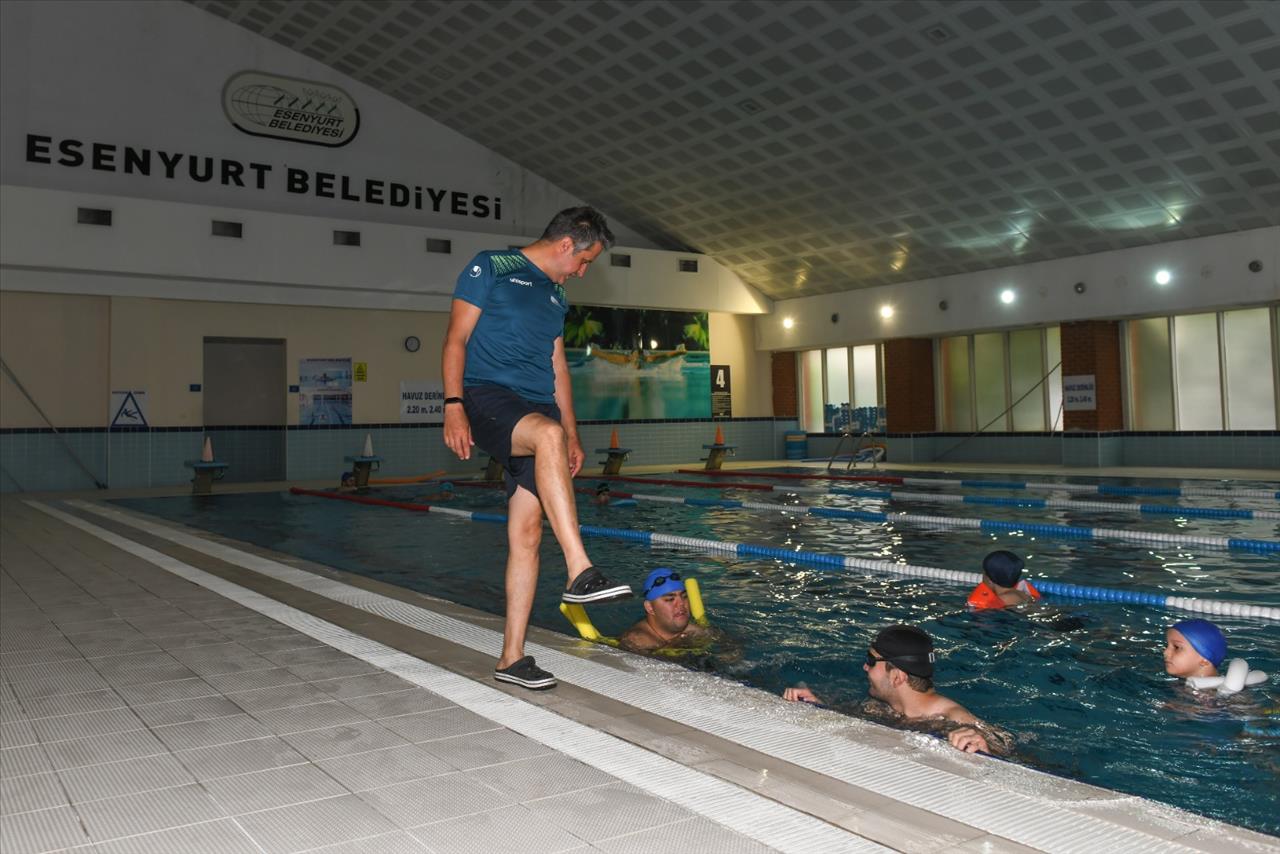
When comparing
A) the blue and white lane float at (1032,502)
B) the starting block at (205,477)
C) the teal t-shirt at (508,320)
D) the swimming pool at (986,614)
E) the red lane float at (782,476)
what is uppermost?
the teal t-shirt at (508,320)

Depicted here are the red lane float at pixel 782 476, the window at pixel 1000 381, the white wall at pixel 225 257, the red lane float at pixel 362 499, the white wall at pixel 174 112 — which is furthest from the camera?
the window at pixel 1000 381

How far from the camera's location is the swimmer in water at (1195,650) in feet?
11.9

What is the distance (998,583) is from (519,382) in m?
3.26

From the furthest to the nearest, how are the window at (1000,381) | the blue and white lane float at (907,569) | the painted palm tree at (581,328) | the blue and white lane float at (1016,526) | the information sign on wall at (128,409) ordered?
the painted palm tree at (581,328) → the window at (1000,381) → the information sign on wall at (128,409) → the blue and white lane float at (1016,526) → the blue and white lane float at (907,569)

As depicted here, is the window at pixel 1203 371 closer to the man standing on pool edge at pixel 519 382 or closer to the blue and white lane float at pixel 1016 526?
the blue and white lane float at pixel 1016 526

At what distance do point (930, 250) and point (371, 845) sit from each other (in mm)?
16284

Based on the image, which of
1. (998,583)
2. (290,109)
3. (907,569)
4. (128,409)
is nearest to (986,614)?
(998,583)

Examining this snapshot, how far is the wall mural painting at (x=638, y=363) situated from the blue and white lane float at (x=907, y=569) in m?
9.08

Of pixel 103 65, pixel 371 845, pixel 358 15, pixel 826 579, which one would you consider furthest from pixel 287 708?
A: pixel 103 65

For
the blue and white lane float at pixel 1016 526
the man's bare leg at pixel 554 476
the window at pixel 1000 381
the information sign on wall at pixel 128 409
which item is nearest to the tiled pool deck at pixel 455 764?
the man's bare leg at pixel 554 476

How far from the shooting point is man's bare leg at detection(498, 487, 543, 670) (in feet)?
9.53

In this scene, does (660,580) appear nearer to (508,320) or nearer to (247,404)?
(508,320)

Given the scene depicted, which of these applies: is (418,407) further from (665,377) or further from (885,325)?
(885,325)

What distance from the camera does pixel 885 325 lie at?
61.5ft
